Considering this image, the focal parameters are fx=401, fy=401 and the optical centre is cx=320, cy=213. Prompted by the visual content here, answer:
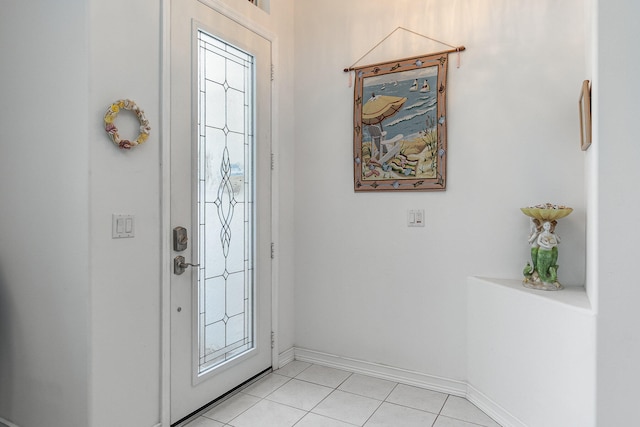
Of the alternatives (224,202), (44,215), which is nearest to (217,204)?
(224,202)

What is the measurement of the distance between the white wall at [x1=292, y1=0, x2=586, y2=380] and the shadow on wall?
5.92 ft

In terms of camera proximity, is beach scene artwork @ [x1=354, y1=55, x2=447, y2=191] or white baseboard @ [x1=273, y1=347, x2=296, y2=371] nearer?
beach scene artwork @ [x1=354, y1=55, x2=447, y2=191]

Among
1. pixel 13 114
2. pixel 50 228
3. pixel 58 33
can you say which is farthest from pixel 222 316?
pixel 58 33

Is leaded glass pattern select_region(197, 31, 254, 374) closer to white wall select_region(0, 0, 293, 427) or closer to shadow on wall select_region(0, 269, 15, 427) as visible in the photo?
white wall select_region(0, 0, 293, 427)

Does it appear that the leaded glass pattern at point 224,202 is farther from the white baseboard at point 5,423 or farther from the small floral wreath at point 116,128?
the white baseboard at point 5,423

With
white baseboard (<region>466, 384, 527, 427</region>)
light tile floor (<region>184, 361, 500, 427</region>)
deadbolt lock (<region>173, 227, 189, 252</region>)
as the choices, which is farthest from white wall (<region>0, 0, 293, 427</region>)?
white baseboard (<region>466, 384, 527, 427</region>)

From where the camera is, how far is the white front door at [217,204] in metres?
2.20

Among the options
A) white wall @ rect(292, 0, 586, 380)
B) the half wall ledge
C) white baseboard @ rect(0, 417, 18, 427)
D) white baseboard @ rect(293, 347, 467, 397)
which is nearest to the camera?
the half wall ledge

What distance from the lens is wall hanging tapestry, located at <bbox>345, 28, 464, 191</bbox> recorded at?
262 centimetres

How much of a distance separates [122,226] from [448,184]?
1.92 metres

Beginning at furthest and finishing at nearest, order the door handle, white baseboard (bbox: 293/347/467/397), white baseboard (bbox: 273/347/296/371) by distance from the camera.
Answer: white baseboard (bbox: 273/347/296/371) < white baseboard (bbox: 293/347/467/397) < the door handle

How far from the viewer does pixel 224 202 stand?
2523 mm

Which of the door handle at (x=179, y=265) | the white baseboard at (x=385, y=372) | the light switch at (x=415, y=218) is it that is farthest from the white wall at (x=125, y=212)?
the light switch at (x=415, y=218)

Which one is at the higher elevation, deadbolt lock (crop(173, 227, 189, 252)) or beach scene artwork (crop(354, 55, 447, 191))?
beach scene artwork (crop(354, 55, 447, 191))
